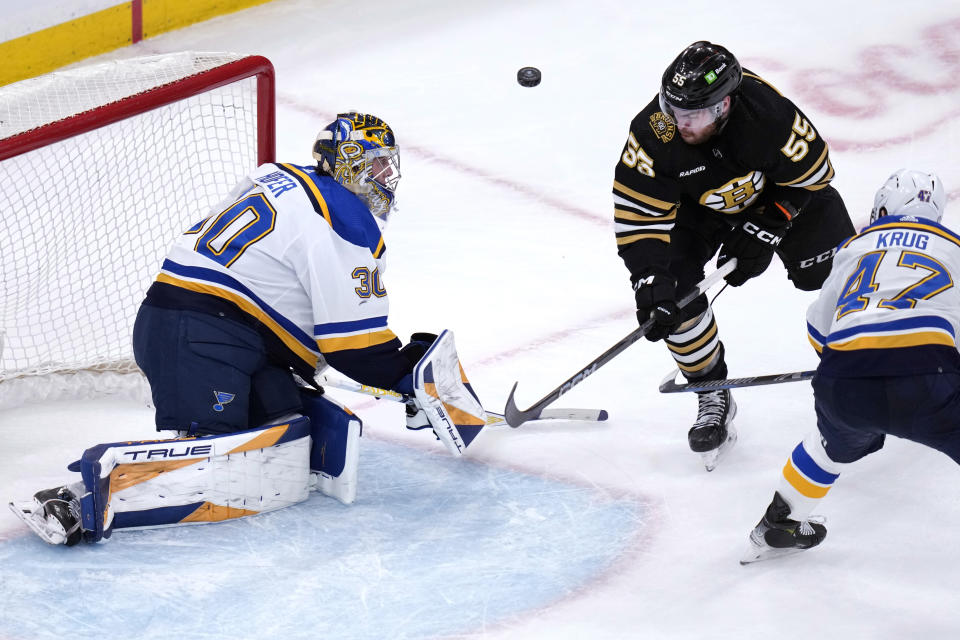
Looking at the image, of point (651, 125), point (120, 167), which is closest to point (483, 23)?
point (120, 167)

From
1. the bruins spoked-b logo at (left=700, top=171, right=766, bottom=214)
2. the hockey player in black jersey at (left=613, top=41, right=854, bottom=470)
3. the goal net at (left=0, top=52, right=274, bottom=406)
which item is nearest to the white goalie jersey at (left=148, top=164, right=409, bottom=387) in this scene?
the goal net at (left=0, top=52, right=274, bottom=406)

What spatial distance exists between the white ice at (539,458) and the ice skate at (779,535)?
32 millimetres

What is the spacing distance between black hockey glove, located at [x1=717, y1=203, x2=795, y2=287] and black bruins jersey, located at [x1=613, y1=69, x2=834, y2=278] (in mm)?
38

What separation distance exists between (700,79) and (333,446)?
116cm

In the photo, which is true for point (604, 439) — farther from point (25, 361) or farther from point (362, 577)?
point (25, 361)

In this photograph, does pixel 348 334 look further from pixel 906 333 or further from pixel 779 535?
pixel 906 333

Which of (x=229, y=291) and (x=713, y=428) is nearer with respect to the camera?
(x=229, y=291)

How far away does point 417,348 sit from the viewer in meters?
2.98

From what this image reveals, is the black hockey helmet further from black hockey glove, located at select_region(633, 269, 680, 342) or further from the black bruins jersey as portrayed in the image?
Answer: black hockey glove, located at select_region(633, 269, 680, 342)

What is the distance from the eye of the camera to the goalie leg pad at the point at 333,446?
287 cm

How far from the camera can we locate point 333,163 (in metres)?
2.82

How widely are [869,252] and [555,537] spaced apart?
3.00 feet

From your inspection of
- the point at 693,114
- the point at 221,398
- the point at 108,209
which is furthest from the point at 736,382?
the point at 108,209

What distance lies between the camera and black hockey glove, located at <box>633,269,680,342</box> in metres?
2.94
